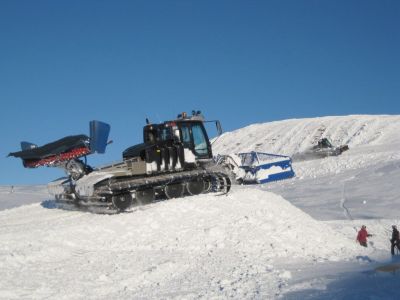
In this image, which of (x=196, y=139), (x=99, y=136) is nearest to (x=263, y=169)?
(x=196, y=139)

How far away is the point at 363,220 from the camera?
18.0 meters

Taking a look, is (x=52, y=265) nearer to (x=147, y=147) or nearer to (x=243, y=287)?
(x=243, y=287)

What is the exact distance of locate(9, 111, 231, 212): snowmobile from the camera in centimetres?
1246

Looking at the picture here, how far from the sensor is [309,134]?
5094 centimetres

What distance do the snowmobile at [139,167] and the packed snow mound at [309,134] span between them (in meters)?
30.1

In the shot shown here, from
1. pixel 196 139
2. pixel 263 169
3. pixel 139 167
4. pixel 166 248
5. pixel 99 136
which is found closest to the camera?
pixel 166 248

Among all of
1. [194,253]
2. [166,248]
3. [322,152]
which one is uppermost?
[322,152]

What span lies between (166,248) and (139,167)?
3.88 meters

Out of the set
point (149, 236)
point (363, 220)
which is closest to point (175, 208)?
point (149, 236)

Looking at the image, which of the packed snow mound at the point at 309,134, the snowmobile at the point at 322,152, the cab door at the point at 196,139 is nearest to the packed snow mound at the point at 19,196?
the cab door at the point at 196,139

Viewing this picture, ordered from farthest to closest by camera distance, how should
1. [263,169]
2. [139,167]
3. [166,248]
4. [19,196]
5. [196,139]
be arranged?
1. [19,196]
2. [263,169]
3. [196,139]
4. [139,167]
5. [166,248]

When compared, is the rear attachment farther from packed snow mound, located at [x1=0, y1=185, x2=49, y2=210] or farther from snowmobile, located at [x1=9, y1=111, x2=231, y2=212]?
packed snow mound, located at [x1=0, y1=185, x2=49, y2=210]

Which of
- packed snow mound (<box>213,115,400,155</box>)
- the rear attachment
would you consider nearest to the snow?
the rear attachment

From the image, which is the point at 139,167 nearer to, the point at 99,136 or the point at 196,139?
the point at 99,136
